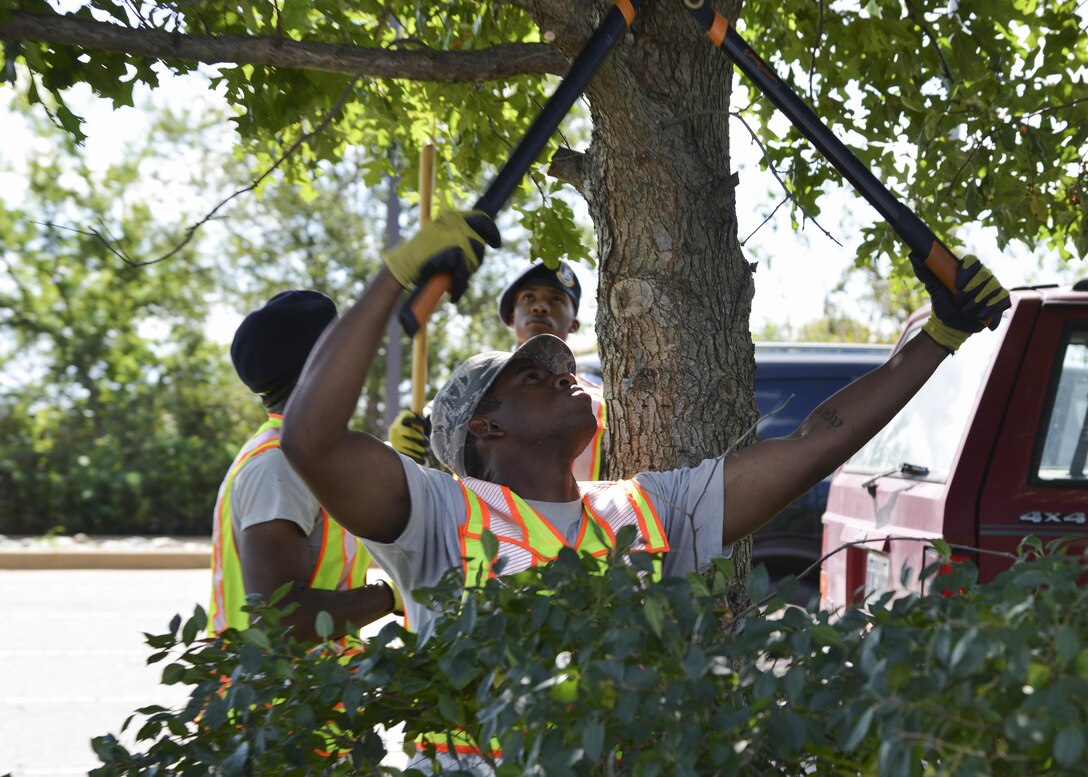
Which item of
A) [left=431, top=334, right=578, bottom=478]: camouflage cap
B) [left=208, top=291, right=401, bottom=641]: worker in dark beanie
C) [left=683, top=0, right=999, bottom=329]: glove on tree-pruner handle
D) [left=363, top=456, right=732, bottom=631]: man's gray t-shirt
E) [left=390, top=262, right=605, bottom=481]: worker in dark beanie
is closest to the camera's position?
[left=363, top=456, right=732, bottom=631]: man's gray t-shirt

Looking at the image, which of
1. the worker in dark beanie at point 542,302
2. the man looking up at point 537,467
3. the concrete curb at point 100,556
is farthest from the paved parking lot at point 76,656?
the man looking up at point 537,467

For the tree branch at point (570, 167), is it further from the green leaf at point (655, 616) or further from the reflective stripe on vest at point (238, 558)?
the green leaf at point (655, 616)

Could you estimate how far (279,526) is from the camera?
2650 millimetres

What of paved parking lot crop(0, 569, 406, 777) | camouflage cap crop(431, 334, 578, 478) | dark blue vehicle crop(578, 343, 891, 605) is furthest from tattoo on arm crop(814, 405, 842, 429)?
dark blue vehicle crop(578, 343, 891, 605)

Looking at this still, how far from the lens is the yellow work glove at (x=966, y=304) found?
8.05ft

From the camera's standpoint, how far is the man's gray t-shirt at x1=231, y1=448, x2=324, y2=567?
2.65 m

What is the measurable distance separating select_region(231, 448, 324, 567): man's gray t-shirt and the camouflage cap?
33 cm

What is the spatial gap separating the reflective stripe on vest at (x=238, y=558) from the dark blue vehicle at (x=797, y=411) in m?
3.84

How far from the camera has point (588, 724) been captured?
4.12ft

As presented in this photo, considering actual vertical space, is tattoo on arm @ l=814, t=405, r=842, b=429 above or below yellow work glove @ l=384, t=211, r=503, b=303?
below

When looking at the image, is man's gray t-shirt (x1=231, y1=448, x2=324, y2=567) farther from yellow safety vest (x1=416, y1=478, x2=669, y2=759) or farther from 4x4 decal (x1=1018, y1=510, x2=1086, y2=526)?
4x4 decal (x1=1018, y1=510, x2=1086, y2=526)

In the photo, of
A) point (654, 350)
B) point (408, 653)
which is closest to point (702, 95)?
point (654, 350)

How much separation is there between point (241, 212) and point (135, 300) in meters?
2.50

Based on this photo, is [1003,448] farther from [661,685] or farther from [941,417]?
[661,685]
